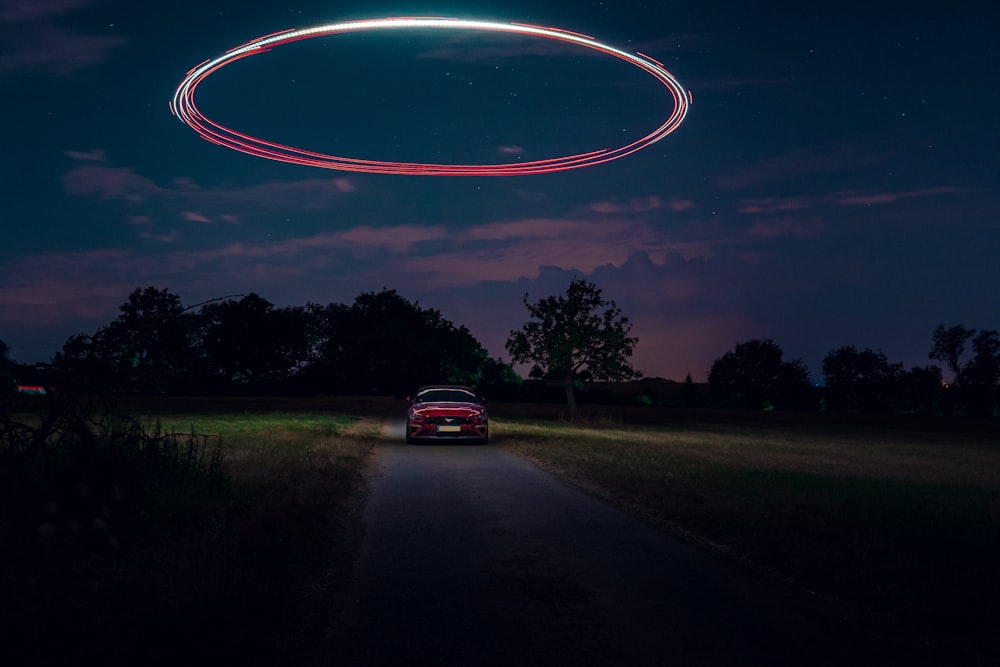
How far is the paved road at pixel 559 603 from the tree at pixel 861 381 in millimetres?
98282

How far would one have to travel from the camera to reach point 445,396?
23.4 meters

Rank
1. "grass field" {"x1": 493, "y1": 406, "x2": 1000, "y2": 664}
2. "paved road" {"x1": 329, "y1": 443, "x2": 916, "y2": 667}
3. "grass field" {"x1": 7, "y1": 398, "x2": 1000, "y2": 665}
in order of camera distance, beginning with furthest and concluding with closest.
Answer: "grass field" {"x1": 493, "y1": 406, "x2": 1000, "y2": 664}
"grass field" {"x1": 7, "y1": 398, "x2": 1000, "y2": 665}
"paved road" {"x1": 329, "y1": 443, "x2": 916, "y2": 667}

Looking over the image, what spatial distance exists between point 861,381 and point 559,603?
12633cm

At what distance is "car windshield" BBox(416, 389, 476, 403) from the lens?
74.9ft

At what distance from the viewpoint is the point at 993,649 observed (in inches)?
195

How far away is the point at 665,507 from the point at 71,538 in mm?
7390

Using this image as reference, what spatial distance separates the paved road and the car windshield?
41.6ft

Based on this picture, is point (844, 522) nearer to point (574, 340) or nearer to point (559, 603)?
point (559, 603)

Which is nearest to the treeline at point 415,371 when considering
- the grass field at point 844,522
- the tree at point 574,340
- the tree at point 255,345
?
the tree at point 255,345

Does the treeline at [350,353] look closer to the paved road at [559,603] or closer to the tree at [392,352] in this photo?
the tree at [392,352]

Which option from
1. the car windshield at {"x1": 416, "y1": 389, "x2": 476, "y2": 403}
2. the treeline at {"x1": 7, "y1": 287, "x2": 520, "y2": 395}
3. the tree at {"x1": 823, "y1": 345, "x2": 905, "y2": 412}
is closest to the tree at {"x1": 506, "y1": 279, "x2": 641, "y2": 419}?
the car windshield at {"x1": 416, "y1": 389, "x2": 476, "y2": 403}

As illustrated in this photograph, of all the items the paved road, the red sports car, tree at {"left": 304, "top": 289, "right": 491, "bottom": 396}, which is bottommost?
the paved road

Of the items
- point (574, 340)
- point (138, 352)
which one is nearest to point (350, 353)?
point (574, 340)

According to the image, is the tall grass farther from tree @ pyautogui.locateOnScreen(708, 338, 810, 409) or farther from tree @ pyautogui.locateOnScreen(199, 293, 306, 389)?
tree @ pyautogui.locateOnScreen(708, 338, 810, 409)
